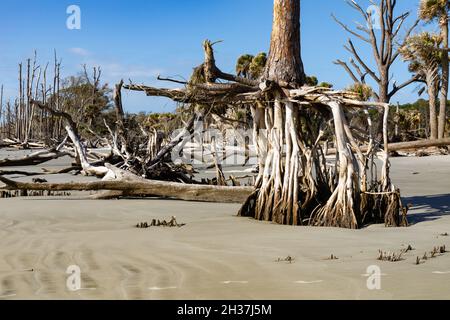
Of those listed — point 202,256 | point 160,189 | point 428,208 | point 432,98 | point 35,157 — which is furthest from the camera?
point 432,98

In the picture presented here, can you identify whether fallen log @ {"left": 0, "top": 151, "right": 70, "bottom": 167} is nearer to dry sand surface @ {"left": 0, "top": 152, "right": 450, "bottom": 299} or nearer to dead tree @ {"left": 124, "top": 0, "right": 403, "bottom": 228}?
dry sand surface @ {"left": 0, "top": 152, "right": 450, "bottom": 299}

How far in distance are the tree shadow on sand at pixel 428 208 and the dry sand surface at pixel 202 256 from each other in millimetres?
35

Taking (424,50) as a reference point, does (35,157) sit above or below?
below

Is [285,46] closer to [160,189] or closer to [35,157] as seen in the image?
[160,189]

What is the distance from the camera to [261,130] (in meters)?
11.0

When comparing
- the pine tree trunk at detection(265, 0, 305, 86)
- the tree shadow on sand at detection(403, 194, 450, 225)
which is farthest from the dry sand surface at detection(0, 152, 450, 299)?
the pine tree trunk at detection(265, 0, 305, 86)

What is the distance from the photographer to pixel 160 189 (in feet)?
42.0

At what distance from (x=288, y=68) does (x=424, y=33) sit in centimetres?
3021

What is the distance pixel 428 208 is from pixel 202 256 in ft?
20.3

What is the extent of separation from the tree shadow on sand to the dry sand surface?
0.11ft

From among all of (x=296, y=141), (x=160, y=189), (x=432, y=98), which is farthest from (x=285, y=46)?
(x=432, y=98)

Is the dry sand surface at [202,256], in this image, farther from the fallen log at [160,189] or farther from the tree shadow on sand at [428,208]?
the fallen log at [160,189]

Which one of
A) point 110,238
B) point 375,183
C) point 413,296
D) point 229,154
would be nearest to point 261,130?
point 375,183
